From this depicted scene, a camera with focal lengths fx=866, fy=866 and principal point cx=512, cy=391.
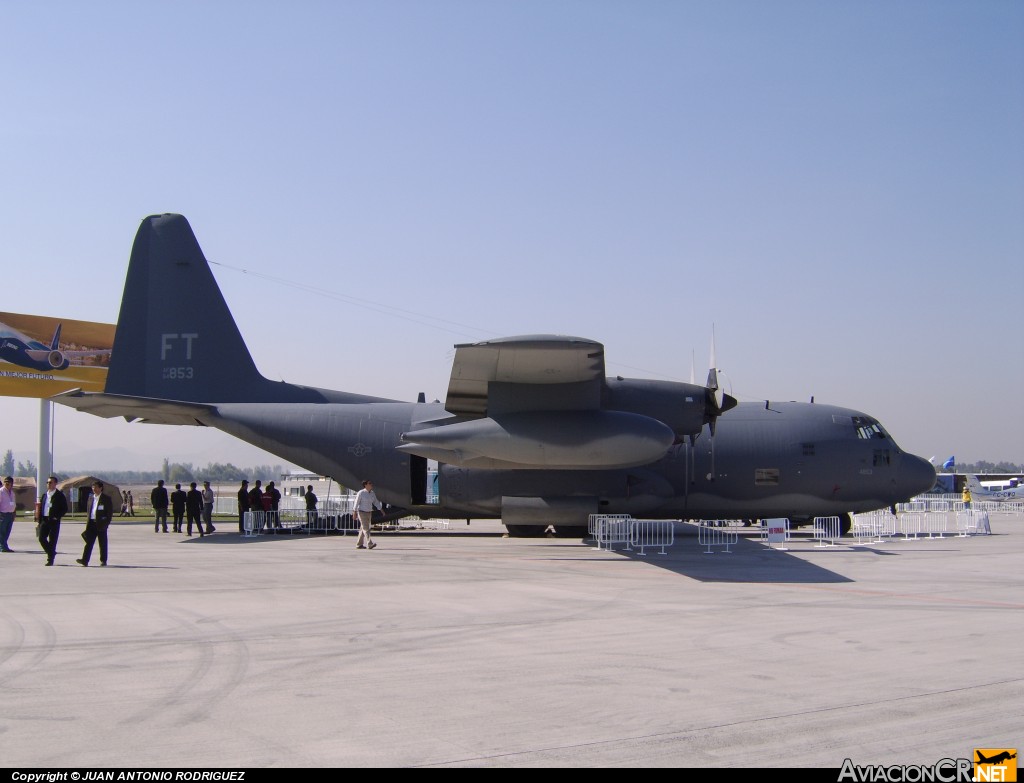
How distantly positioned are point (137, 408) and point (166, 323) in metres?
3.65

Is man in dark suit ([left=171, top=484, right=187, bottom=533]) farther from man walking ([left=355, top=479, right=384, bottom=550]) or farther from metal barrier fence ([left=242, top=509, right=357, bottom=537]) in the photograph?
man walking ([left=355, top=479, right=384, bottom=550])

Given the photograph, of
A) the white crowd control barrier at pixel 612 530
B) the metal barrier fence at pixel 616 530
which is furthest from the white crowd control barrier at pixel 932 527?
the white crowd control barrier at pixel 612 530

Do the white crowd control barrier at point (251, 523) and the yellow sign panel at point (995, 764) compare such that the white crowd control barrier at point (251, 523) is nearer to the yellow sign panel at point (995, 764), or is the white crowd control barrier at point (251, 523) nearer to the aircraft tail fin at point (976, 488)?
the yellow sign panel at point (995, 764)

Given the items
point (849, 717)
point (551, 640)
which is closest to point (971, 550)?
point (551, 640)

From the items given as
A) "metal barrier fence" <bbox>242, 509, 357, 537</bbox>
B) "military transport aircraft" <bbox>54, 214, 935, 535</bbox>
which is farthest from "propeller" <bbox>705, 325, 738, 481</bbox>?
"metal barrier fence" <bbox>242, 509, 357, 537</bbox>

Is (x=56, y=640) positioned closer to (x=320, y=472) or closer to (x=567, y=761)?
(x=567, y=761)

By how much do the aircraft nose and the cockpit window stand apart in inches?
35.8

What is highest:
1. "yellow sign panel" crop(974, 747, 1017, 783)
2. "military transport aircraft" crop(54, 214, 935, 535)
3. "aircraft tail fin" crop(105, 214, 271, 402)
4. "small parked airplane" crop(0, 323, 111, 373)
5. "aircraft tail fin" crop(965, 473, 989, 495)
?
"small parked airplane" crop(0, 323, 111, 373)

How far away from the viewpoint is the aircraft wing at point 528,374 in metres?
15.6

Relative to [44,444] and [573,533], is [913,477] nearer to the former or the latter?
[573,533]

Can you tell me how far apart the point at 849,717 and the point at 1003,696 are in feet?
4.78

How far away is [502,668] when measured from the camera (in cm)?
740

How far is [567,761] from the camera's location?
4883 millimetres

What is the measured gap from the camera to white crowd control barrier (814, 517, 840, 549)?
22897 mm
